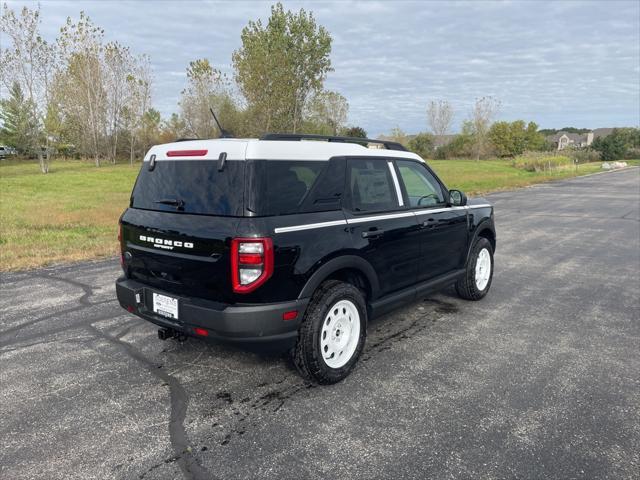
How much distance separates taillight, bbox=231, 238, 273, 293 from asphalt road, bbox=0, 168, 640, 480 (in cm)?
91

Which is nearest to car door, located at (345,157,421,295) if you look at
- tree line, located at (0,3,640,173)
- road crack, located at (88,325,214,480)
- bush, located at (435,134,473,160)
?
road crack, located at (88,325,214,480)

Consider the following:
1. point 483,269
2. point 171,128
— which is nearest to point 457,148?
point 171,128

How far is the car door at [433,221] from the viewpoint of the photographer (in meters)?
4.34

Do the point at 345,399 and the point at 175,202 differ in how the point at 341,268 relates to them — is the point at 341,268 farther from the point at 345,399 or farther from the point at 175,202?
the point at 175,202

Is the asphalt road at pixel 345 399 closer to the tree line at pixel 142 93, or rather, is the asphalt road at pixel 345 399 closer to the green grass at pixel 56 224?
the green grass at pixel 56 224

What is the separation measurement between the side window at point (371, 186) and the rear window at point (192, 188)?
1.04 m

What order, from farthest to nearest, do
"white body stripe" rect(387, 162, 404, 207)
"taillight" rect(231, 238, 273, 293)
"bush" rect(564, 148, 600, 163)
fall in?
1. "bush" rect(564, 148, 600, 163)
2. "white body stripe" rect(387, 162, 404, 207)
3. "taillight" rect(231, 238, 273, 293)

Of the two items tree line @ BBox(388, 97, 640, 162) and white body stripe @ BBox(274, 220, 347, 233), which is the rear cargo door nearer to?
white body stripe @ BBox(274, 220, 347, 233)

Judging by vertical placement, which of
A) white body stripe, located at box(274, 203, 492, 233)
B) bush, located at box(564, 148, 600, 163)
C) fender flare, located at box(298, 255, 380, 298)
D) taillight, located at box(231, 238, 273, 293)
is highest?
bush, located at box(564, 148, 600, 163)

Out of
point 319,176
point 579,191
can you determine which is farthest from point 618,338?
point 579,191

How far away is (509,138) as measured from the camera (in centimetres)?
6725

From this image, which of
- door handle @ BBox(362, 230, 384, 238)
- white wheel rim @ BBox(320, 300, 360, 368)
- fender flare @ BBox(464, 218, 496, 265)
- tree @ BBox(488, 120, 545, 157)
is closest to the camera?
white wheel rim @ BBox(320, 300, 360, 368)

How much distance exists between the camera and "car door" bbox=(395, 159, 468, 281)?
434 centimetres

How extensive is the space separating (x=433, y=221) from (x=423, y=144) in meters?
69.3
